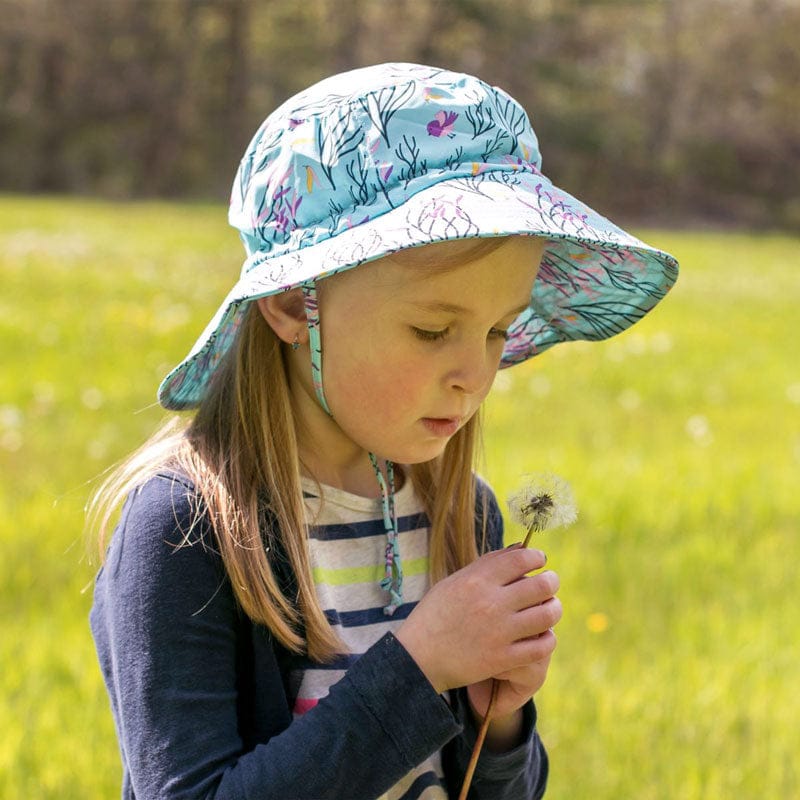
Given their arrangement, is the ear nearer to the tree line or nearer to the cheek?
the cheek

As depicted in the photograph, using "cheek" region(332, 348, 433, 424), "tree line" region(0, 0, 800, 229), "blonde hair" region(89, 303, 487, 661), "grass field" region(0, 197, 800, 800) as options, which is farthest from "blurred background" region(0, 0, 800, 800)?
"tree line" region(0, 0, 800, 229)

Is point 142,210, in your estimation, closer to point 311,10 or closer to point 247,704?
point 311,10

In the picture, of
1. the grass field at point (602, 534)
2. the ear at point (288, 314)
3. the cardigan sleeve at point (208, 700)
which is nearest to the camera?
the cardigan sleeve at point (208, 700)

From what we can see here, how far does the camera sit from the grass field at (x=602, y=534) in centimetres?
270

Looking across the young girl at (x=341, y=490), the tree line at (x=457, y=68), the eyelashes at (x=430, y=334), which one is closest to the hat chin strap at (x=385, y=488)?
the young girl at (x=341, y=490)

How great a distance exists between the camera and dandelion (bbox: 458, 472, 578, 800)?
4.85 ft

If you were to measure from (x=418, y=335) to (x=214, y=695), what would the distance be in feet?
1.63

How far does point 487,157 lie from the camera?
1612 mm

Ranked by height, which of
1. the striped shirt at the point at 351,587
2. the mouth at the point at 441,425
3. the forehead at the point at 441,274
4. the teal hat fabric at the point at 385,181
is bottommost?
the striped shirt at the point at 351,587

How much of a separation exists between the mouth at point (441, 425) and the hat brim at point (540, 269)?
22 cm

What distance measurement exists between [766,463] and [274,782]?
402cm

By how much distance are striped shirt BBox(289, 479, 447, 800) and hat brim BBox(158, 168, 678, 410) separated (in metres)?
0.28

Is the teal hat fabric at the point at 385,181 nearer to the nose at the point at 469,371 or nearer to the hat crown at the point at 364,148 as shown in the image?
the hat crown at the point at 364,148

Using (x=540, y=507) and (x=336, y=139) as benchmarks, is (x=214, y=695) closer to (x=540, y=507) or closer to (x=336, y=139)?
(x=540, y=507)
